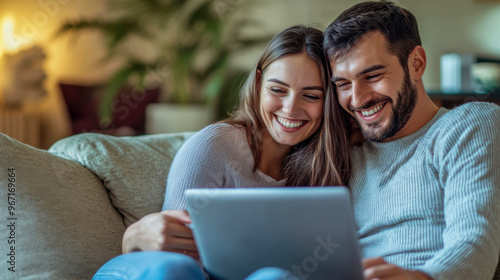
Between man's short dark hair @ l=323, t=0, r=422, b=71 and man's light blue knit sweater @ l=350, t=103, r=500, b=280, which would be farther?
man's short dark hair @ l=323, t=0, r=422, b=71

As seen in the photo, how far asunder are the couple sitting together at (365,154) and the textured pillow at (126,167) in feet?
0.39

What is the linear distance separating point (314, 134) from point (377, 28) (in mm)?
354

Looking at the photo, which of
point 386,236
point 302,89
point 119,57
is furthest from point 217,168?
point 119,57

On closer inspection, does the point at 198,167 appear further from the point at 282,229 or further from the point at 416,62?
the point at 416,62

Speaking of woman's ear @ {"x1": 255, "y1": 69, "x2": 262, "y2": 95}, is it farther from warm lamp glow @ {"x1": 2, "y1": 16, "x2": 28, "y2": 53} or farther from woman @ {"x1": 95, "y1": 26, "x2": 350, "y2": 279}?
warm lamp glow @ {"x1": 2, "y1": 16, "x2": 28, "y2": 53}

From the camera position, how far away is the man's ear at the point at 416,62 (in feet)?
4.52

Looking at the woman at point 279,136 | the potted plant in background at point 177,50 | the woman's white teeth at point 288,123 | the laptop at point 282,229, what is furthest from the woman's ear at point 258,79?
the potted plant in background at point 177,50

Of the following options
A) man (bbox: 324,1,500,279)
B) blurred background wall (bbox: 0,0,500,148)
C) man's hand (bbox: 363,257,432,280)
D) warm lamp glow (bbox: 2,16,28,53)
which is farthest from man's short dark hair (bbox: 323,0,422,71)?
warm lamp glow (bbox: 2,16,28,53)

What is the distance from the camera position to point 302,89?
4.70 feet

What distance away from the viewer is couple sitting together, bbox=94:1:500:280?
42.3 inches

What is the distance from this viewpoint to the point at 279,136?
58.3 inches

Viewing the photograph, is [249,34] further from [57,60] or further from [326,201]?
[326,201]

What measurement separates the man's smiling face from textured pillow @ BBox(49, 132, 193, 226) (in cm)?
54

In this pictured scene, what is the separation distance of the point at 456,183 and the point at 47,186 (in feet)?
2.90
